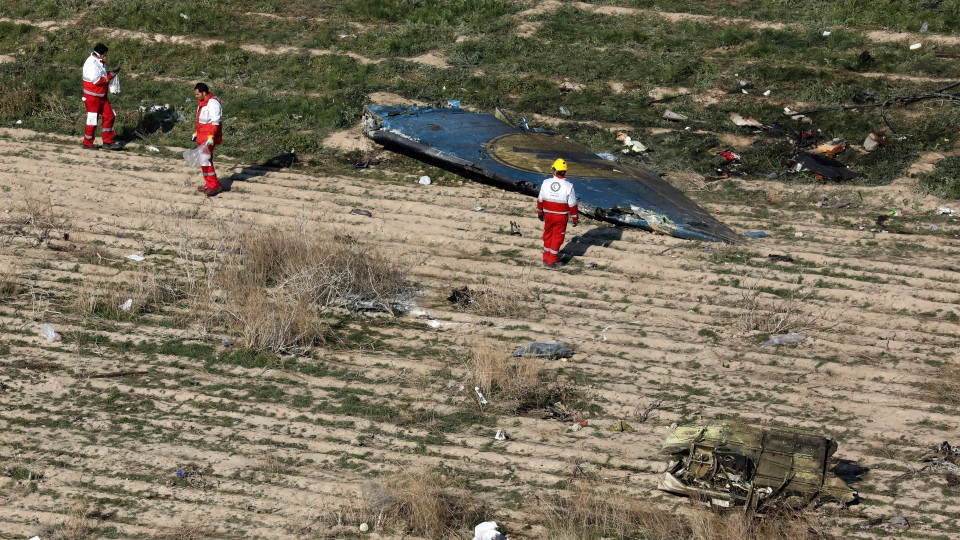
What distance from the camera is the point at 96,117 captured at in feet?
43.5

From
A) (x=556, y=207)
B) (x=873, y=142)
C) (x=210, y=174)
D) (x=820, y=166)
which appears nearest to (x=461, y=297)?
(x=556, y=207)

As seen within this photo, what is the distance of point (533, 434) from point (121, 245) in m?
5.32

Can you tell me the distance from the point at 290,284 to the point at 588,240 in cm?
336

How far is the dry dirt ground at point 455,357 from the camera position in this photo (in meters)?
7.38

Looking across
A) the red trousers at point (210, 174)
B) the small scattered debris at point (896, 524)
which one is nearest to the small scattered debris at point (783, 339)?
the small scattered debris at point (896, 524)

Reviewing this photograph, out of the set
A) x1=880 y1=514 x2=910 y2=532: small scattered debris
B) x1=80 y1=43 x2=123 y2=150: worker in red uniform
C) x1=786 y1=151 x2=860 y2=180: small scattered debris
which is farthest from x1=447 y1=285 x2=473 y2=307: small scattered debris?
x1=80 y1=43 x2=123 y2=150: worker in red uniform

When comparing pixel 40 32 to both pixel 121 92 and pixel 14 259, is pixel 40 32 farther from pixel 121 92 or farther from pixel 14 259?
pixel 14 259

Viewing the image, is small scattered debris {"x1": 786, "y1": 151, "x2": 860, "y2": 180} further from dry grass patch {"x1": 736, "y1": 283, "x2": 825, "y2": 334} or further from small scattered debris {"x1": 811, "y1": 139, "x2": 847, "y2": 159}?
dry grass patch {"x1": 736, "y1": 283, "x2": 825, "y2": 334}

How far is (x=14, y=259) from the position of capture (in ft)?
34.8

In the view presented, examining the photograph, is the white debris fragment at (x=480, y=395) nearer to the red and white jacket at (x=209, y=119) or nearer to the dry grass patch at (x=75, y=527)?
the dry grass patch at (x=75, y=527)

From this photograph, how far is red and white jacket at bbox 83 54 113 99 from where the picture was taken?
43.1 ft

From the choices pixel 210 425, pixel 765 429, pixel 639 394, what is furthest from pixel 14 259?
pixel 765 429

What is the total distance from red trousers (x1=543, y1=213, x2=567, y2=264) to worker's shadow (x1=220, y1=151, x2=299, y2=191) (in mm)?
4004

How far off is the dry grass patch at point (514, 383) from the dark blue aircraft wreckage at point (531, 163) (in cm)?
327
